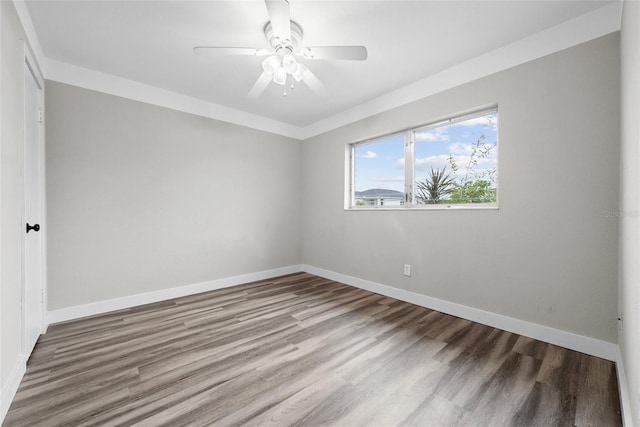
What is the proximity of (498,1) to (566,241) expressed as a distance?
70.8 inches

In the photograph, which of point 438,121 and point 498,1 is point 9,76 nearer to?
point 498,1

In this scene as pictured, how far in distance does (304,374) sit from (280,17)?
7.41 ft

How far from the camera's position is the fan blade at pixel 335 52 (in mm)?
1803

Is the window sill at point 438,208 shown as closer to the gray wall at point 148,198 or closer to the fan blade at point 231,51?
the gray wall at point 148,198

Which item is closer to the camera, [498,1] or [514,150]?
[498,1]

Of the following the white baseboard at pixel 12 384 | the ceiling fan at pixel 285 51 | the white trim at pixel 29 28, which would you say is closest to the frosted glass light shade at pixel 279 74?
the ceiling fan at pixel 285 51

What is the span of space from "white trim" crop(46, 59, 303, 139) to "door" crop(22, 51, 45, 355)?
0.31 m

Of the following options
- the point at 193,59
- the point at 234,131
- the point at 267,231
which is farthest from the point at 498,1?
the point at 267,231

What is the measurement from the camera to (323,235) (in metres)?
4.04

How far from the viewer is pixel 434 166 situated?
2.84 m

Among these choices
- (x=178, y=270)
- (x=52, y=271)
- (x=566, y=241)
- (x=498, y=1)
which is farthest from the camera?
(x=178, y=270)

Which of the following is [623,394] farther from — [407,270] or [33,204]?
[33,204]

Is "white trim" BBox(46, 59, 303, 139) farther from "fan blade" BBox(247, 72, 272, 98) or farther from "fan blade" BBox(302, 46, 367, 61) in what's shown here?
"fan blade" BBox(302, 46, 367, 61)

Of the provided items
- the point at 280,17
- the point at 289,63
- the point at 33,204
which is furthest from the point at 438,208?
the point at 33,204
